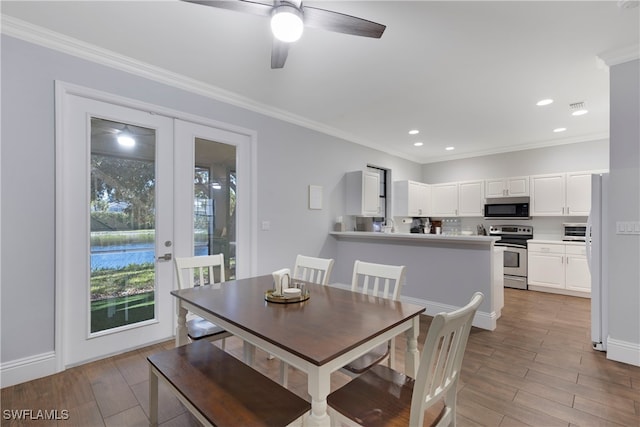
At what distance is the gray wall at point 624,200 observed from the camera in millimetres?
2439

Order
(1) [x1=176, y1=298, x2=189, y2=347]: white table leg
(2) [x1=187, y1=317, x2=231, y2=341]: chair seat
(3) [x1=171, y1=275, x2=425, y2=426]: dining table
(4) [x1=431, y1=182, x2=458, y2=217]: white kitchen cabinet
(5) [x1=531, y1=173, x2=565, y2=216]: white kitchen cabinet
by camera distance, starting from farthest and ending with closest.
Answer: (4) [x1=431, y1=182, x2=458, y2=217]: white kitchen cabinet < (5) [x1=531, y1=173, x2=565, y2=216]: white kitchen cabinet < (2) [x1=187, y1=317, x2=231, y2=341]: chair seat < (1) [x1=176, y1=298, x2=189, y2=347]: white table leg < (3) [x1=171, y1=275, x2=425, y2=426]: dining table

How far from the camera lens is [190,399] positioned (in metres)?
1.27

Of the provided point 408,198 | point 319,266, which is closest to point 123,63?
point 319,266

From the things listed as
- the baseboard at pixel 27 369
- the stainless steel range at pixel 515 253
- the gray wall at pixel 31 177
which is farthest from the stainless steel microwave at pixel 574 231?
the baseboard at pixel 27 369

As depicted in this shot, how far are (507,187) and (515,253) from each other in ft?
3.99

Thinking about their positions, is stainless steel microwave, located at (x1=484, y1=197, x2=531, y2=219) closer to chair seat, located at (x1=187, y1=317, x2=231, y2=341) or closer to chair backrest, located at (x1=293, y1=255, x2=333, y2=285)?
chair backrest, located at (x1=293, y1=255, x2=333, y2=285)

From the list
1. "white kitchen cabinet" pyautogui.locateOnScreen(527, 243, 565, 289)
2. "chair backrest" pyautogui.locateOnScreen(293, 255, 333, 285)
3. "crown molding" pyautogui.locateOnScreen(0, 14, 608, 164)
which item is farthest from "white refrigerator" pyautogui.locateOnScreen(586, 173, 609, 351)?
"chair backrest" pyautogui.locateOnScreen(293, 255, 333, 285)

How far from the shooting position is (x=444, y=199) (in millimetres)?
6328

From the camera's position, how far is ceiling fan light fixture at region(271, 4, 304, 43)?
1.59 metres

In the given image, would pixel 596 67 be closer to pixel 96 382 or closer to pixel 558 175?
pixel 558 175

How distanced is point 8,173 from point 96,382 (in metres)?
1.63

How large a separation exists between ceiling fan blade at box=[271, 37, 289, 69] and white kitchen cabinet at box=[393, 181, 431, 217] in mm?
4268

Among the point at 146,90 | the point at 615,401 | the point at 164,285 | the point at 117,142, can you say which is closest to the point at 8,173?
the point at 117,142

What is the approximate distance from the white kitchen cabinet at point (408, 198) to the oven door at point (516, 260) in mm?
1752
